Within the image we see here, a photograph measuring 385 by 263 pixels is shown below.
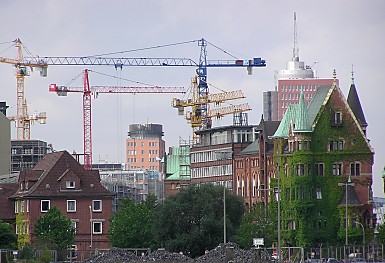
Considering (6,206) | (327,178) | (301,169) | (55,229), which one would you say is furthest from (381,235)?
(6,206)

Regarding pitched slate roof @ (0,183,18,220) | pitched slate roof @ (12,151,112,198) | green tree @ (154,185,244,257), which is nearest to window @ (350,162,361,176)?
green tree @ (154,185,244,257)

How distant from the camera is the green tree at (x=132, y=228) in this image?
180 meters

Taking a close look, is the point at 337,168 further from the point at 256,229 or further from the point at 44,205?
the point at 44,205

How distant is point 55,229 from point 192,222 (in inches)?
667

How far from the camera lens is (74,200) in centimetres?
19075

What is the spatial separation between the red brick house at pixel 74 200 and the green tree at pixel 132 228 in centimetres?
574

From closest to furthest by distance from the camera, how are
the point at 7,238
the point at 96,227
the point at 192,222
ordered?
the point at 7,238, the point at 192,222, the point at 96,227

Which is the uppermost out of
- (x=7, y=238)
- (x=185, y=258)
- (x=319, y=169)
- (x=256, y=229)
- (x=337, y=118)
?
(x=337, y=118)

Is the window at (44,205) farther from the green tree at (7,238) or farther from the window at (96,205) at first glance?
the green tree at (7,238)

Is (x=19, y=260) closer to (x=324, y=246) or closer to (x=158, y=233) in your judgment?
(x=158, y=233)

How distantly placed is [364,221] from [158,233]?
1172 inches

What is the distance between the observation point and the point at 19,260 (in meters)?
140

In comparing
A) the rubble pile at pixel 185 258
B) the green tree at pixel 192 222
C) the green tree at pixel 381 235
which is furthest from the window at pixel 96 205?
the rubble pile at pixel 185 258

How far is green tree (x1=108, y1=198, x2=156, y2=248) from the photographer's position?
17975cm
